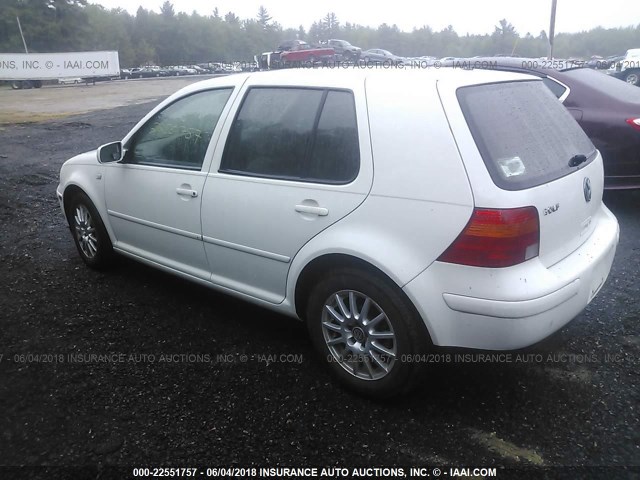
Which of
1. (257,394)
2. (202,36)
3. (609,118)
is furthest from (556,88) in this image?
(202,36)

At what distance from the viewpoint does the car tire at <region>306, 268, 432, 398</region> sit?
7.94ft

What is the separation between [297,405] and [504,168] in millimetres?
1541

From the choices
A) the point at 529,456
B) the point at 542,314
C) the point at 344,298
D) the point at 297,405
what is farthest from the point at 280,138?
the point at 529,456

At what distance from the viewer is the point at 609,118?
5168 mm

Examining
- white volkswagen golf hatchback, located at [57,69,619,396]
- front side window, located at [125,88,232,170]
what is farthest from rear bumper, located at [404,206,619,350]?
front side window, located at [125,88,232,170]

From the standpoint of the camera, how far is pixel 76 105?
2195cm

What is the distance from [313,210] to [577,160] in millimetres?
1387

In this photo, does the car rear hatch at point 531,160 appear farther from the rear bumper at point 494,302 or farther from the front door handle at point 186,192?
the front door handle at point 186,192

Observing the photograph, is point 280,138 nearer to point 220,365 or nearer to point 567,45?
point 220,365

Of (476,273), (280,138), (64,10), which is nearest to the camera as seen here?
(476,273)

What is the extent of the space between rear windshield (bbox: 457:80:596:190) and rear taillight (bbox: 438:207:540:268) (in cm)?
13

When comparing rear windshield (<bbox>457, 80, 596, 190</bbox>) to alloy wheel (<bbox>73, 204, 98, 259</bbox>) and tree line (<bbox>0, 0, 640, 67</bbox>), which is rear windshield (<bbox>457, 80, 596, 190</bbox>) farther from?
tree line (<bbox>0, 0, 640, 67</bbox>)

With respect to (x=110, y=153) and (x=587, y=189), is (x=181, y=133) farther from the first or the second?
(x=587, y=189)

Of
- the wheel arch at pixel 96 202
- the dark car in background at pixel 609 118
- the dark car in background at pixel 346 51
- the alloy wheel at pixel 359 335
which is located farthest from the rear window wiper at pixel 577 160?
the dark car in background at pixel 346 51
